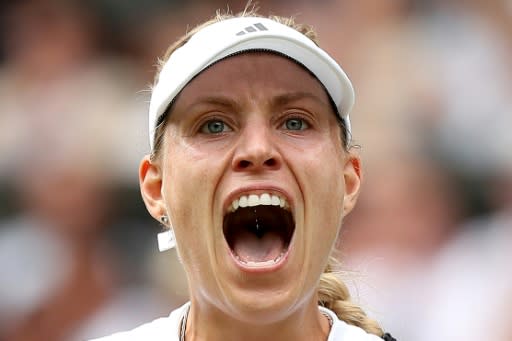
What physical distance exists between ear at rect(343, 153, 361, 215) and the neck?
277 mm

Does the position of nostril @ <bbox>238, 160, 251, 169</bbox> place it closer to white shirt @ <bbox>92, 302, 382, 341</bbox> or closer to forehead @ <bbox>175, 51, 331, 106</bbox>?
forehead @ <bbox>175, 51, 331, 106</bbox>

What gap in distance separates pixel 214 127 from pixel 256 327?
0.46 m

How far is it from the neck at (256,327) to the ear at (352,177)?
10.9 inches

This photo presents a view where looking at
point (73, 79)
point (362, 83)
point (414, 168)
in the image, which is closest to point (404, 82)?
point (362, 83)

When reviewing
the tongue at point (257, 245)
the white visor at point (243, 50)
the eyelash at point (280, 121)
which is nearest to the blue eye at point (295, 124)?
the eyelash at point (280, 121)

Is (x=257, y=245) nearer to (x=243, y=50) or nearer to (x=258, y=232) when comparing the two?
(x=258, y=232)

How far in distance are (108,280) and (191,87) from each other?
245 centimetres

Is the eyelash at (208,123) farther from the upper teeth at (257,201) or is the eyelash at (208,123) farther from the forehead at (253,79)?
the upper teeth at (257,201)

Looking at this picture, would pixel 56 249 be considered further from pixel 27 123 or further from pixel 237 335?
pixel 237 335

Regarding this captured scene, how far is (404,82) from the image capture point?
4.77m

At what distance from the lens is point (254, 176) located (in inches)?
84.4

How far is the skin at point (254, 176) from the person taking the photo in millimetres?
2127

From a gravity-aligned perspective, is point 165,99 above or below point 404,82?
below

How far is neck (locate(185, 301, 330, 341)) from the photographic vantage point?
222 centimetres
